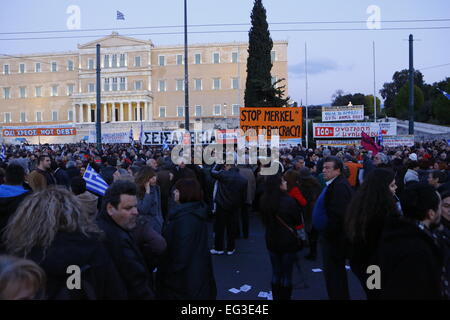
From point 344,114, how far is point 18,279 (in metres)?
22.1

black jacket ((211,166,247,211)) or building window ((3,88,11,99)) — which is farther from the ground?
building window ((3,88,11,99))

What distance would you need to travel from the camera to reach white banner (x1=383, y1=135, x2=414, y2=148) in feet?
58.0

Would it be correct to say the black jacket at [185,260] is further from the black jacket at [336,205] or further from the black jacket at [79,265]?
the black jacket at [336,205]

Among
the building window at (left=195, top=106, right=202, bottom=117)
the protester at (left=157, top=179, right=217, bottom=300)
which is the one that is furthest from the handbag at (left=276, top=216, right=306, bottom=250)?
the building window at (left=195, top=106, right=202, bottom=117)

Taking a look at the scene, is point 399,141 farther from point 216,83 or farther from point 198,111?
point 198,111

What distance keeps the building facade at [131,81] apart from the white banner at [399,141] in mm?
36024

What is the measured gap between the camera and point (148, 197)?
13.8 feet

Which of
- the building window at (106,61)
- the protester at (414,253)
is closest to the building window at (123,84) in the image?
the building window at (106,61)

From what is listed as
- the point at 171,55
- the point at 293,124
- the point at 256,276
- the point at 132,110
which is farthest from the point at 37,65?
the point at 256,276

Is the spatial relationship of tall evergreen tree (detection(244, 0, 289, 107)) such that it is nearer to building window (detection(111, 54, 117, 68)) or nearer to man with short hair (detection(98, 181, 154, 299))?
man with short hair (detection(98, 181, 154, 299))

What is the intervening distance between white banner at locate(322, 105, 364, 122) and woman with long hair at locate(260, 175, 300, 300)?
1902 centimetres

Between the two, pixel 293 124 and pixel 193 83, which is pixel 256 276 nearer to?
pixel 293 124

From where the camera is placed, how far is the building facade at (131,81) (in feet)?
184
